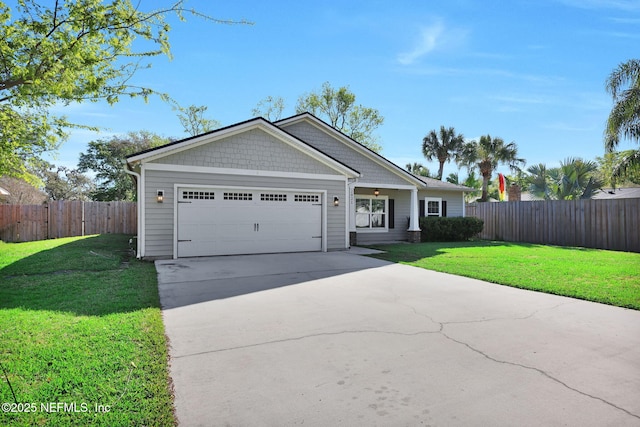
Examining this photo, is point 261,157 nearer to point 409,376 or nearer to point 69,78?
point 69,78

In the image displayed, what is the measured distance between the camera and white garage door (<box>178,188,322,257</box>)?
406 inches

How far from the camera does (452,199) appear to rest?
61.6 feet

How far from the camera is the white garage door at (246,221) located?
10.3 metres

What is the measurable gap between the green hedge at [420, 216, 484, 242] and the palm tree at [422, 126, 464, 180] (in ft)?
45.6

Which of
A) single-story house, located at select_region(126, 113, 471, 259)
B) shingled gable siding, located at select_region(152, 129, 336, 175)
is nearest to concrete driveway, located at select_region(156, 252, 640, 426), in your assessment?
single-story house, located at select_region(126, 113, 471, 259)

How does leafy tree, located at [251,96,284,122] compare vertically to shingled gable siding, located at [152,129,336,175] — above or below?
above

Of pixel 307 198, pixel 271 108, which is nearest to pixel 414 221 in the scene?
pixel 307 198

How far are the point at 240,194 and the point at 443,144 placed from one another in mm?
24376

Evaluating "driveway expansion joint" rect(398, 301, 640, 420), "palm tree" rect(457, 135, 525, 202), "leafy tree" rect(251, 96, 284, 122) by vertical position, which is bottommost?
"driveway expansion joint" rect(398, 301, 640, 420)

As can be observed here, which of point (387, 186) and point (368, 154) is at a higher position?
point (368, 154)

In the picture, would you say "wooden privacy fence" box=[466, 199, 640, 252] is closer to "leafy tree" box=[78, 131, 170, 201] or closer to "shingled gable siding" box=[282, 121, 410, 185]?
"shingled gable siding" box=[282, 121, 410, 185]

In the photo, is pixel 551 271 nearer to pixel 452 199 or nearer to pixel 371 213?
pixel 371 213

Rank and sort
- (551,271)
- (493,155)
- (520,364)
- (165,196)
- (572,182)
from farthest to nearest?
(493,155), (572,182), (165,196), (551,271), (520,364)

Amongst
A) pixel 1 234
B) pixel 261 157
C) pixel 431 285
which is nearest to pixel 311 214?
pixel 261 157
